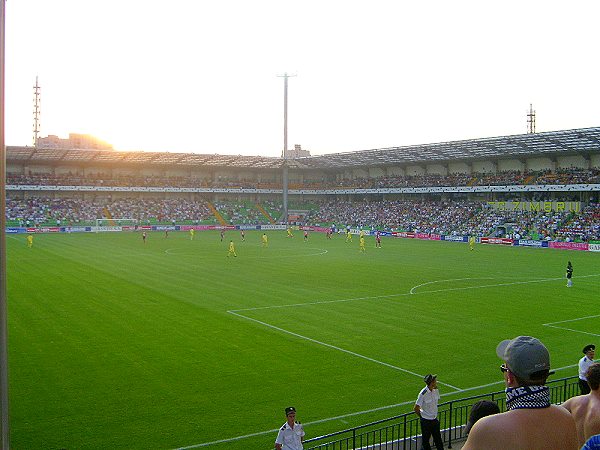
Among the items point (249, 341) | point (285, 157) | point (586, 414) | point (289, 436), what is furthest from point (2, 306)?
point (285, 157)

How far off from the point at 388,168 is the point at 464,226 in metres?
27.0

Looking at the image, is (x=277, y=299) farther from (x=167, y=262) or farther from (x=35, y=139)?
(x=35, y=139)

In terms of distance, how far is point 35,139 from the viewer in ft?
336

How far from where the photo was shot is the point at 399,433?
12.7 metres

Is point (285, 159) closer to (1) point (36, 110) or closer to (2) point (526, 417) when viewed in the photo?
(1) point (36, 110)

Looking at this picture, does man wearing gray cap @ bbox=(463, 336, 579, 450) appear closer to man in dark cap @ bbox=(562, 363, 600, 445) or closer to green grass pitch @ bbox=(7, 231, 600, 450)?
man in dark cap @ bbox=(562, 363, 600, 445)

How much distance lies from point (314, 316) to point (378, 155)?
6413cm

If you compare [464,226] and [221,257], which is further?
[464,226]

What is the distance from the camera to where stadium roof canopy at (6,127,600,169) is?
65.2m

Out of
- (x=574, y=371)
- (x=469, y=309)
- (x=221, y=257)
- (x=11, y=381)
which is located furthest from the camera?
(x=221, y=257)

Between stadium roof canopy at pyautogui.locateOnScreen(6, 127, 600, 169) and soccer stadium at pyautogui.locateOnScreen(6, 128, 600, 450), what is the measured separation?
19.8 inches

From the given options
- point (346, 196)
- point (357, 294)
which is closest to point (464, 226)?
point (346, 196)

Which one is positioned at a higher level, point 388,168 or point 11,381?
point 388,168

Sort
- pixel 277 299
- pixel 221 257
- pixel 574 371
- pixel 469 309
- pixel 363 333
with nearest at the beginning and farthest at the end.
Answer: pixel 574 371
pixel 363 333
pixel 469 309
pixel 277 299
pixel 221 257
